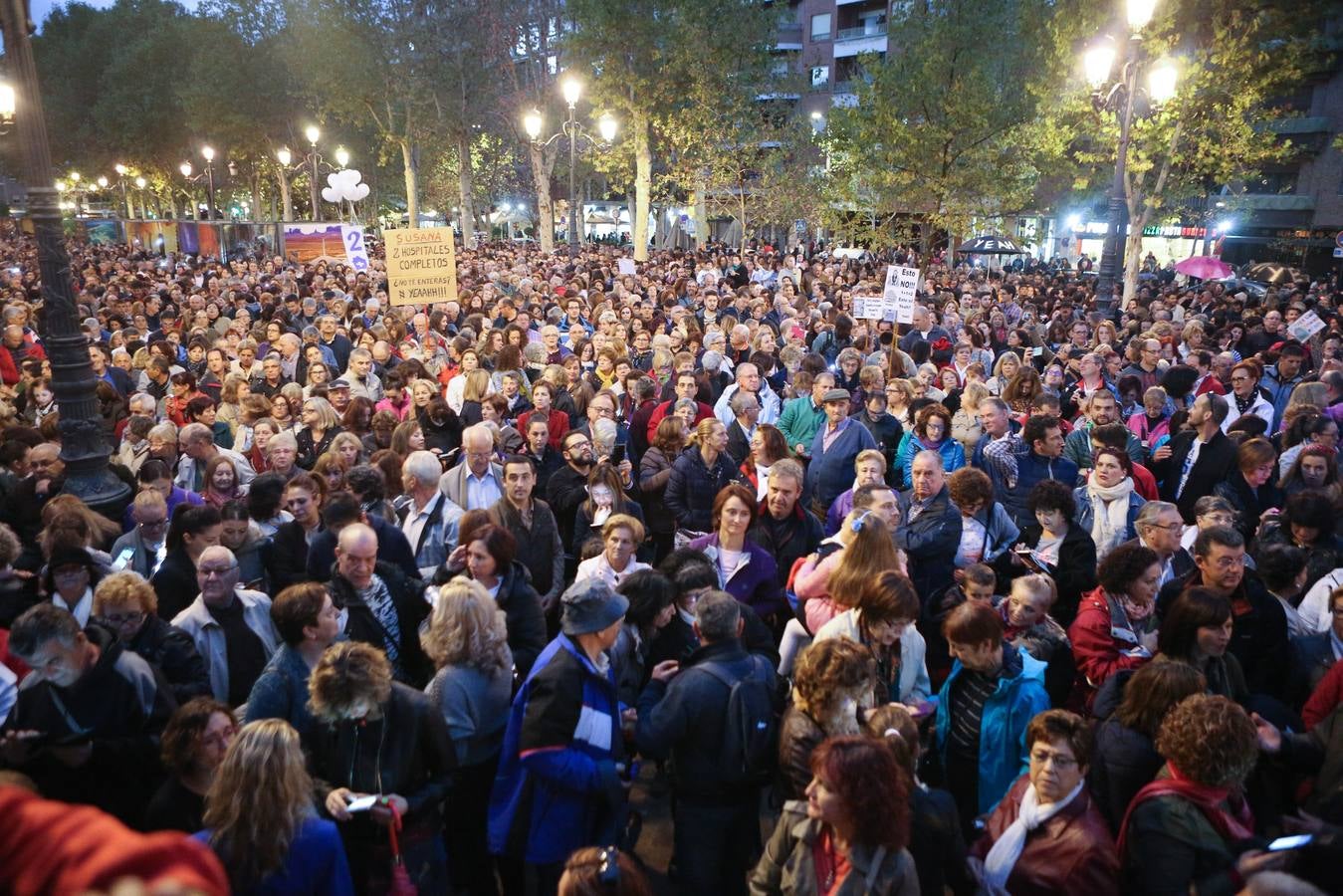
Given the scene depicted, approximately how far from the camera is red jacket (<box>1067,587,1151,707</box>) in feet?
13.5

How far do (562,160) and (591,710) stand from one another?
53.0 m

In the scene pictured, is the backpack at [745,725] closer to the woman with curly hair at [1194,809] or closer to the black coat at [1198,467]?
the woman with curly hair at [1194,809]

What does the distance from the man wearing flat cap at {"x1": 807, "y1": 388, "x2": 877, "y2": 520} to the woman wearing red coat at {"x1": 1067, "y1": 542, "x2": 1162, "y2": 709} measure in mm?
2772

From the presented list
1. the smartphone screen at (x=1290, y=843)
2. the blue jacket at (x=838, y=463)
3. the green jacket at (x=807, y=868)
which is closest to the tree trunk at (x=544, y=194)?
the blue jacket at (x=838, y=463)

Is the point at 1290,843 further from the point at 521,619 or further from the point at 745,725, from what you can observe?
the point at 521,619

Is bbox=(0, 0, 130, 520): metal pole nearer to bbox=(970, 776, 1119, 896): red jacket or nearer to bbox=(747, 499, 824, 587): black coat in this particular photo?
Result: bbox=(747, 499, 824, 587): black coat

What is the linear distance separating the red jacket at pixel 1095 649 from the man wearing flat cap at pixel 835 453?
278cm

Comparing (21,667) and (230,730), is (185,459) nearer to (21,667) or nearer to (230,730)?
(21,667)

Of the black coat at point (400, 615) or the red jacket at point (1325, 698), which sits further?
the black coat at point (400, 615)

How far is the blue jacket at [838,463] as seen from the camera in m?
7.04

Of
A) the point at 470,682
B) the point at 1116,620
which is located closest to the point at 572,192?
the point at 1116,620

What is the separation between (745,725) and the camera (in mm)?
3457

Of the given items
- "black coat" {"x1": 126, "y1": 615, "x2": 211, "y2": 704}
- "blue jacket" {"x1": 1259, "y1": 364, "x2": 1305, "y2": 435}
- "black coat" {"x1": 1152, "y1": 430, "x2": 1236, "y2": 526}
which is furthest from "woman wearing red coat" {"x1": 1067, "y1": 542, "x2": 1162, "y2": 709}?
"blue jacket" {"x1": 1259, "y1": 364, "x2": 1305, "y2": 435}

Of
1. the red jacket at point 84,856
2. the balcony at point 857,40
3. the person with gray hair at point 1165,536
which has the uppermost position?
the balcony at point 857,40
